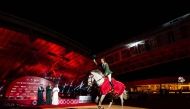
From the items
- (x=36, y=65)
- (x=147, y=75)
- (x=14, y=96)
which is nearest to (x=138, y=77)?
(x=147, y=75)

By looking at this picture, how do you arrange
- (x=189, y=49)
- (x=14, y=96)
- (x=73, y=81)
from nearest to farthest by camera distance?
1. (x=14, y=96)
2. (x=189, y=49)
3. (x=73, y=81)

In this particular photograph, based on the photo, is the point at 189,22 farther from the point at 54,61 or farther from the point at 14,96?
the point at 54,61

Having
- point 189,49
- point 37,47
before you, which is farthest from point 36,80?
point 189,49

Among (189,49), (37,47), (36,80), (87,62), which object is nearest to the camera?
(36,80)

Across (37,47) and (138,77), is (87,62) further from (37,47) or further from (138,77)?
(138,77)

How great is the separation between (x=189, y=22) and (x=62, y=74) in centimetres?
2937

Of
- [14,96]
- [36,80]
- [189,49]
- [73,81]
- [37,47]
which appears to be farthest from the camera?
A: [73,81]

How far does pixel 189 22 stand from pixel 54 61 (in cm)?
2297

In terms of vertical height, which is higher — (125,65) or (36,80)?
(125,65)

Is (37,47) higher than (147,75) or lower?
higher

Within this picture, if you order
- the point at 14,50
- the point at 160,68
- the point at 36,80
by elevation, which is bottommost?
the point at 36,80

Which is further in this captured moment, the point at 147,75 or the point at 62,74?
the point at 62,74

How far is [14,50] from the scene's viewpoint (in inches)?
1093

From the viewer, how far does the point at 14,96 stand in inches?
662
